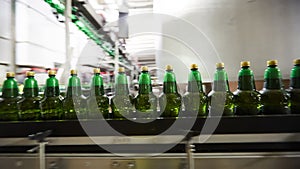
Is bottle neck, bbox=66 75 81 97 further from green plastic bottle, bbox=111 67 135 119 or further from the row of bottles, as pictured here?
green plastic bottle, bbox=111 67 135 119

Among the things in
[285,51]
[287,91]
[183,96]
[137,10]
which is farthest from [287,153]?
[137,10]

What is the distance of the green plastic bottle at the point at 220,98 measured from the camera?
77cm

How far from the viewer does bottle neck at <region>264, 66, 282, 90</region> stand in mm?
765

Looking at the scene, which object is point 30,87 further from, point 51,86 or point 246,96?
point 246,96

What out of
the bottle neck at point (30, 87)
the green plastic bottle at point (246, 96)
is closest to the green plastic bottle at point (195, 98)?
the green plastic bottle at point (246, 96)

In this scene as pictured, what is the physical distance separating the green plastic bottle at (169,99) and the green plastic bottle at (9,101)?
1.78ft

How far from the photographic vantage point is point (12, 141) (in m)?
0.79

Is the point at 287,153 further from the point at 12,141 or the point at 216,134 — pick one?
the point at 12,141

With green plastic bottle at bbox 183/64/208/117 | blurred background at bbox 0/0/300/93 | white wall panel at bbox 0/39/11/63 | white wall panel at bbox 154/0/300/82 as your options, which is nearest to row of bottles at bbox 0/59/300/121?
green plastic bottle at bbox 183/64/208/117

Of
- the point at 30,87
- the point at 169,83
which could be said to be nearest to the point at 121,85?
the point at 169,83

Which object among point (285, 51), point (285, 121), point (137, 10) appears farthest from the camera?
point (137, 10)

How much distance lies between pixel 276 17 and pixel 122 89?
169 cm

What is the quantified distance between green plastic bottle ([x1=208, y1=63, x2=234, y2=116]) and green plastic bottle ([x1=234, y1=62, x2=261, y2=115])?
2 cm

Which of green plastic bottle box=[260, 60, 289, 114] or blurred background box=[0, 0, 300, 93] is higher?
blurred background box=[0, 0, 300, 93]
